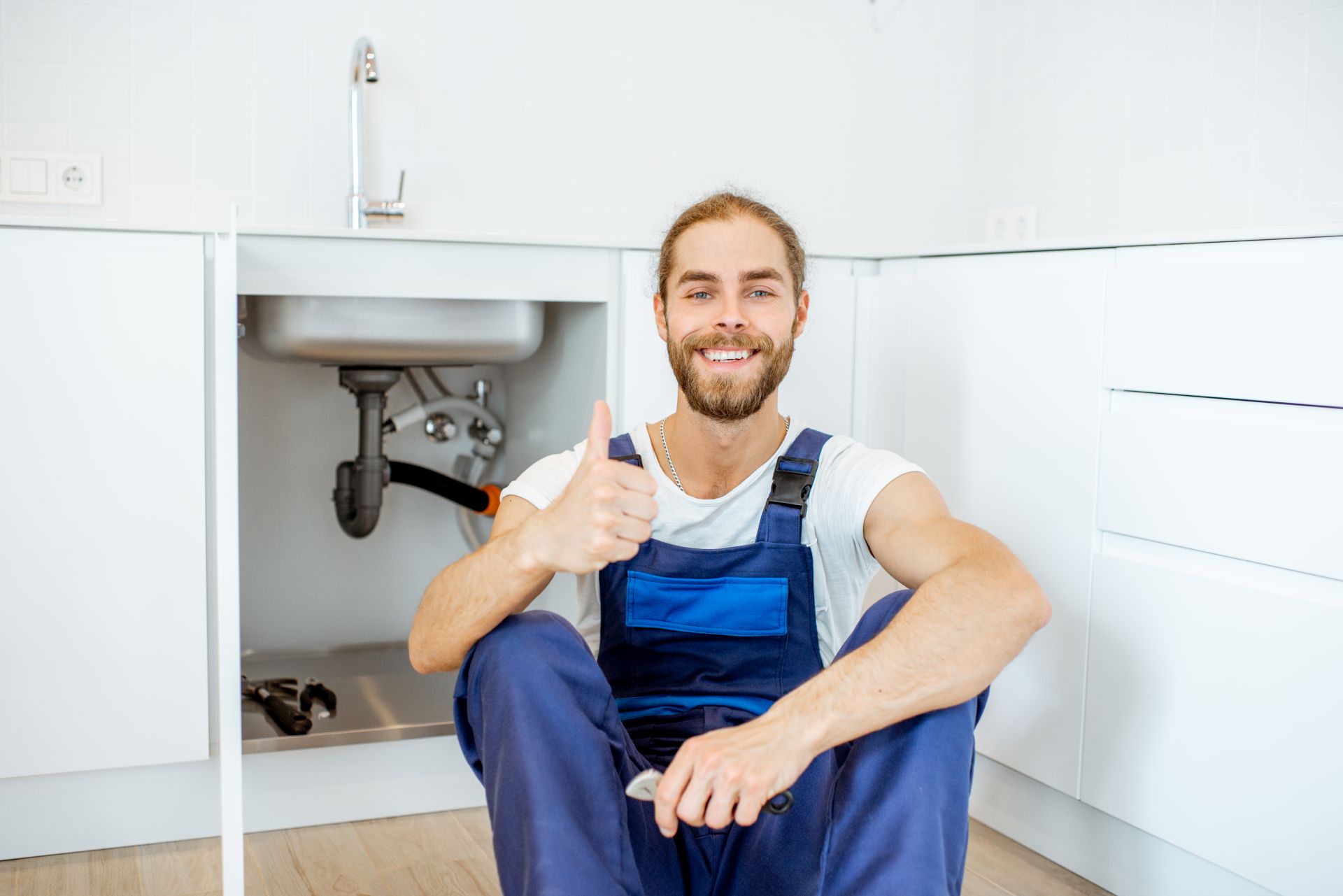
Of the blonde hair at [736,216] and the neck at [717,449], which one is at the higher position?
the blonde hair at [736,216]

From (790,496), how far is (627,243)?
1.95 feet

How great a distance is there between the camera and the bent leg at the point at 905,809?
1030 mm

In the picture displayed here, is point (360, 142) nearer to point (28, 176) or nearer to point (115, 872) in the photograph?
point (28, 176)

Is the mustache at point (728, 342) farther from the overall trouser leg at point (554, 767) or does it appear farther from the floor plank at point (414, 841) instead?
the floor plank at point (414, 841)

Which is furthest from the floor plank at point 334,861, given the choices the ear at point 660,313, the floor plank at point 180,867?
the ear at point 660,313

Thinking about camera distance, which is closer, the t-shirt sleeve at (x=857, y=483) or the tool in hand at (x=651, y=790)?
the tool in hand at (x=651, y=790)

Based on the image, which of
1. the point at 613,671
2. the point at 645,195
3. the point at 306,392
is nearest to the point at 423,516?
the point at 306,392

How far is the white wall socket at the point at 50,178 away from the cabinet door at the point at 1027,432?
4.60 ft

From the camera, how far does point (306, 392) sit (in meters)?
2.30

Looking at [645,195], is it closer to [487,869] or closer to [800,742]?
[487,869]

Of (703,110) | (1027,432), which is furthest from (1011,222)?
(1027,432)

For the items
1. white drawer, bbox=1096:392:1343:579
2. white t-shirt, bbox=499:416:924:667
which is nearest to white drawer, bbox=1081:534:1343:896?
white drawer, bbox=1096:392:1343:579

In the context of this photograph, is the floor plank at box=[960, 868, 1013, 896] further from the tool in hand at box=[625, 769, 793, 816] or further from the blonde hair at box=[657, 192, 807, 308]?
the blonde hair at box=[657, 192, 807, 308]

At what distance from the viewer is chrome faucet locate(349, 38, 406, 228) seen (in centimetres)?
209
